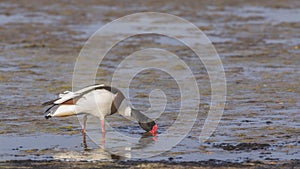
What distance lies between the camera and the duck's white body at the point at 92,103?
31.2ft

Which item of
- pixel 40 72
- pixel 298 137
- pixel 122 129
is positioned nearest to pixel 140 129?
pixel 122 129

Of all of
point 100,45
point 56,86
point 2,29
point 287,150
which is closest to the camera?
point 287,150

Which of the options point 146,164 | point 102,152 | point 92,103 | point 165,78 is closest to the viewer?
point 146,164

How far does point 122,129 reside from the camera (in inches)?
407

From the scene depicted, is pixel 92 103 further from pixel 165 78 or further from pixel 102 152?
pixel 165 78

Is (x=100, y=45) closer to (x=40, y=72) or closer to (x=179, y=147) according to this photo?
(x=40, y=72)

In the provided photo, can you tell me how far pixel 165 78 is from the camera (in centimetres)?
1423

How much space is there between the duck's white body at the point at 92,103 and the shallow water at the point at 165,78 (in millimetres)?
306

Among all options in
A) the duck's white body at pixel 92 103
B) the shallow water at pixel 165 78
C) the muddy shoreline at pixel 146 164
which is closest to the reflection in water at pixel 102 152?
the shallow water at pixel 165 78

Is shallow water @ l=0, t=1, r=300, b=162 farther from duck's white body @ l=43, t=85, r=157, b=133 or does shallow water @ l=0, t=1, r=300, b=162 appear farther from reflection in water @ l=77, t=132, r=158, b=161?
duck's white body @ l=43, t=85, r=157, b=133

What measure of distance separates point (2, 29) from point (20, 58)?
4104mm

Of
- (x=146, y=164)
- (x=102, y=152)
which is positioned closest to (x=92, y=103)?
(x=102, y=152)

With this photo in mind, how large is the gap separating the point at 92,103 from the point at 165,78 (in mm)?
4733

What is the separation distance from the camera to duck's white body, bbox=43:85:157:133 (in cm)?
952
